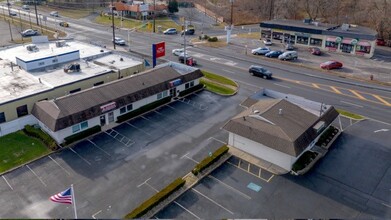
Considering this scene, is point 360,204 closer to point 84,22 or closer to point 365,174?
point 365,174

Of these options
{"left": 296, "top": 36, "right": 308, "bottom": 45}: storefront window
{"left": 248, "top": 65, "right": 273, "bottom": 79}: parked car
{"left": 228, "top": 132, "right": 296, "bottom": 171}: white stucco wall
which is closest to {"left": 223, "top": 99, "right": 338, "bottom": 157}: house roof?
{"left": 228, "top": 132, "right": 296, "bottom": 171}: white stucco wall

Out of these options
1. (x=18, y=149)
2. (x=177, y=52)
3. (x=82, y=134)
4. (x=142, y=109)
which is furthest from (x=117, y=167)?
(x=177, y=52)

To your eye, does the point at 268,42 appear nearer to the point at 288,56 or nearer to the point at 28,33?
the point at 288,56

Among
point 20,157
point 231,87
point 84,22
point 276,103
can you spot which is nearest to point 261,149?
point 276,103

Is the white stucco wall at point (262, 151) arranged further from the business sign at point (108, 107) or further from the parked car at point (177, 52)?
the parked car at point (177, 52)

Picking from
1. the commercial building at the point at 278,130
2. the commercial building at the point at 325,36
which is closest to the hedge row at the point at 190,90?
the commercial building at the point at 278,130
